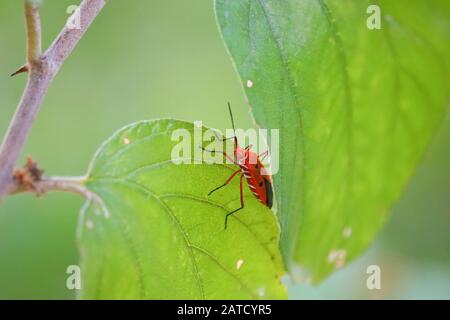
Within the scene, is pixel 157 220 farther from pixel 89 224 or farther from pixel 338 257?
pixel 338 257

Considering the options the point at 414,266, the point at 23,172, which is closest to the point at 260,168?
the point at 23,172

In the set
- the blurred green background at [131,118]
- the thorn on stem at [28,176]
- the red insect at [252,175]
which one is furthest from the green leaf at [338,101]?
the blurred green background at [131,118]

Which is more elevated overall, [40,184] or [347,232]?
[40,184]

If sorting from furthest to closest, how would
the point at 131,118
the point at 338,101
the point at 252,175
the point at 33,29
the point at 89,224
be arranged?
the point at 131,118
the point at 252,175
the point at 338,101
the point at 89,224
the point at 33,29

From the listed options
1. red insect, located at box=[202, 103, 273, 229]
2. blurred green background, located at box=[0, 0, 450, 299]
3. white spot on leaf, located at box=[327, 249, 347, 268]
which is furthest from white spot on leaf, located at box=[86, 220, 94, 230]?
blurred green background, located at box=[0, 0, 450, 299]

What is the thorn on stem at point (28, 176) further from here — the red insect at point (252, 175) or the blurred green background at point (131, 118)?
the blurred green background at point (131, 118)

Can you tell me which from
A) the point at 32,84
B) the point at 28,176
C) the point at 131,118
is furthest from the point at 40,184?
the point at 131,118

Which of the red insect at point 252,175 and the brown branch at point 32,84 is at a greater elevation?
the brown branch at point 32,84

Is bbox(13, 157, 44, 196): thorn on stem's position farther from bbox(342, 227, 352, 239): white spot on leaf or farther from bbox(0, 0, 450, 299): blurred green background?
bbox(0, 0, 450, 299): blurred green background
